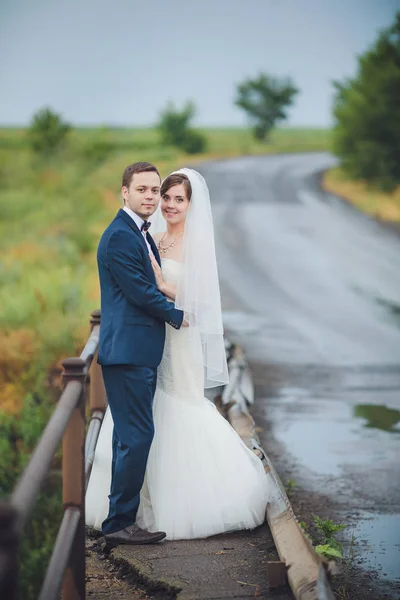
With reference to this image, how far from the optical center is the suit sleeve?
4.41m

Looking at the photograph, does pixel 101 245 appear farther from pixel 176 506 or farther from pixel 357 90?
pixel 357 90

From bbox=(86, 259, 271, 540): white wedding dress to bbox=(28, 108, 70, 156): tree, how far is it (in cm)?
4013

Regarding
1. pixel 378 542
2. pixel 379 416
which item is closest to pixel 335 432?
pixel 379 416

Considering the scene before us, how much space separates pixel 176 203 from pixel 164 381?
979 mm

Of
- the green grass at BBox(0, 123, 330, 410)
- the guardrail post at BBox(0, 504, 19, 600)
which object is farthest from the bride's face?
the green grass at BBox(0, 123, 330, 410)

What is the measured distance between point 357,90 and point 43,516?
25694 mm

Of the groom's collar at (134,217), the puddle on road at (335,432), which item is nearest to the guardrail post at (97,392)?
the groom's collar at (134,217)

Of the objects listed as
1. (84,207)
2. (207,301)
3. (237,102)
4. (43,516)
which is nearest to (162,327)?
(207,301)

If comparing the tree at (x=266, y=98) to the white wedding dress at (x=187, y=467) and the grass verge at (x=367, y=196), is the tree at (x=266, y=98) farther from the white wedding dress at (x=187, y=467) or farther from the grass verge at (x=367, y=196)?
the white wedding dress at (x=187, y=467)

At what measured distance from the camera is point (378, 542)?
562cm

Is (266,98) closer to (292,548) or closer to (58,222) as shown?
(58,222)

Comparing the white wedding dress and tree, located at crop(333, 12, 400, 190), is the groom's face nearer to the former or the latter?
the white wedding dress

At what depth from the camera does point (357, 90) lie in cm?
3350

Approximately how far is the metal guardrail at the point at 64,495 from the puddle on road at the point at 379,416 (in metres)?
4.85
